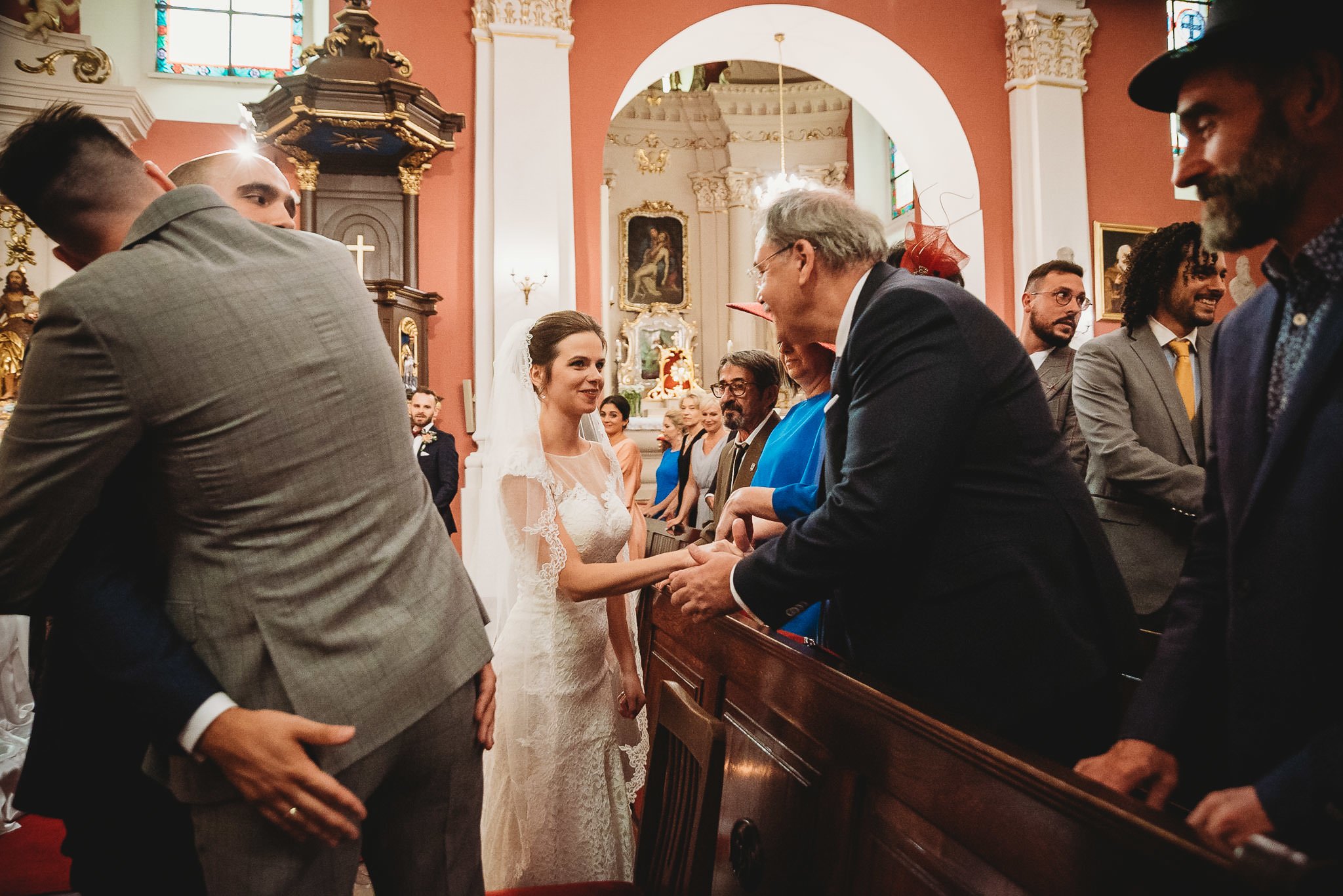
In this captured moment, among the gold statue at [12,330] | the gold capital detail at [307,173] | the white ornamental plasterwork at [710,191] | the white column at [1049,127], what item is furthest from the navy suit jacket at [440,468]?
the white ornamental plasterwork at [710,191]

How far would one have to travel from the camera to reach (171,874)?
145 cm

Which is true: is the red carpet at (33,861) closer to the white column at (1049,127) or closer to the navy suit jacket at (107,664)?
the navy suit jacket at (107,664)

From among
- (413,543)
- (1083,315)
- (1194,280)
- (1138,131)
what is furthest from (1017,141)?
(413,543)

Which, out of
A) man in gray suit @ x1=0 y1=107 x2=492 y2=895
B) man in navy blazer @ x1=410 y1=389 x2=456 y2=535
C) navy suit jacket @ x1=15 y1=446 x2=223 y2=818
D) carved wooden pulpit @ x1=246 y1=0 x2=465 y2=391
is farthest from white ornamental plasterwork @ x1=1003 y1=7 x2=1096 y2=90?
navy suit jacket @ x1=15 y1=446 x2=223 y2=818

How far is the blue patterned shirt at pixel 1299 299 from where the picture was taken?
1.07 meters

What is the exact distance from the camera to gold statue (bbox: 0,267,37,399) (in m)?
4.40

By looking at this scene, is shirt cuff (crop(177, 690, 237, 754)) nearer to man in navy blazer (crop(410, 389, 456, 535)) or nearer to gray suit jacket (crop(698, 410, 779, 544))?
gray suit jacket (crop(698, 410, 779, 544))

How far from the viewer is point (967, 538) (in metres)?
1.55

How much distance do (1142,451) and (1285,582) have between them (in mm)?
1883

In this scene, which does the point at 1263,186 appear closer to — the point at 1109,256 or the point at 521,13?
the point at 521,13

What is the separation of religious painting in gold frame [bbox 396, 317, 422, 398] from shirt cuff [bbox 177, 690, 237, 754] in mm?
6148

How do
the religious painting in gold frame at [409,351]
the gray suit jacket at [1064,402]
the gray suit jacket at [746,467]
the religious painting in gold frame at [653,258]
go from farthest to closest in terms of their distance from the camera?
the religious painting in gold frame at [653,258], the religious painting in gold frame at [409,351], the gray suit jacket at [746,467], the gray suit jacket at [1064,402]

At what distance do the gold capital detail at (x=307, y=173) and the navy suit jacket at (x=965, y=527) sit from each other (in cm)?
713

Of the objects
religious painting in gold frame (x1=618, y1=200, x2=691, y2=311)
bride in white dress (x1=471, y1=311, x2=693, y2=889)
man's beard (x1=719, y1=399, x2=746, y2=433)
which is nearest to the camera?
bride in white dress (x1=471, y1=311, x2=693, y2=889)
